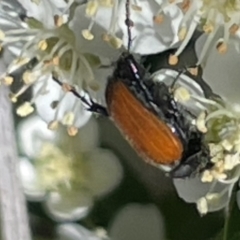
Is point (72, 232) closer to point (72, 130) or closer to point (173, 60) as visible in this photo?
point (72, 130)

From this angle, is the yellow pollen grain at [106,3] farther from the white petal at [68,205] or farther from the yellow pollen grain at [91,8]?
the white petal at [68,205]

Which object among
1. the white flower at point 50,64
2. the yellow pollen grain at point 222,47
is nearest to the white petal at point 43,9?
the white flower at point 50,64

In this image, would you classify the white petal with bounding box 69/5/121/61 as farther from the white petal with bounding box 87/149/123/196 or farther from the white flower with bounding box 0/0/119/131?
the white petal with bounding box 87/149/123/196

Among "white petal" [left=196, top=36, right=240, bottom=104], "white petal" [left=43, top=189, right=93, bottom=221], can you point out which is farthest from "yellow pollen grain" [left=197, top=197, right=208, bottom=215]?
"white petal" [left=43, top=189, right=93, bottom=221]

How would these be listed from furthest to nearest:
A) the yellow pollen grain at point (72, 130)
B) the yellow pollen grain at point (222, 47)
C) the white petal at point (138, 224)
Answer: the white petal at point (138, 224)
the yellow pollen grain at point (72, 130)
the yellow pollen grain at point (222, 47)

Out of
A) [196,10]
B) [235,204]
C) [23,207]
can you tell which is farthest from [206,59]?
[23,207]

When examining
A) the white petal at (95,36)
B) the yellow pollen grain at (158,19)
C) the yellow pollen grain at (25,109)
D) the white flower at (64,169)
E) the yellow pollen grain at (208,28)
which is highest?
the yellow pollen grain at (158,19)

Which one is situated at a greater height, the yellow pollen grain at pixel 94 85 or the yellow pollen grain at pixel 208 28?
the yellow pollen grain at pixel 208 28

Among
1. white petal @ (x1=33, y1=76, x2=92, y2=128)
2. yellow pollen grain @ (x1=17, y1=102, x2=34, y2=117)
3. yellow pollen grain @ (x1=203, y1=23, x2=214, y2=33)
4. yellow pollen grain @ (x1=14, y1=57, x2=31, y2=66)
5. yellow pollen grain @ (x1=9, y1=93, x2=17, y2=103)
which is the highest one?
yellow pollen grain @ (x1=203, y1=23, x2=214, y2=33)
